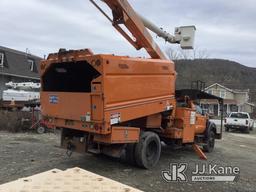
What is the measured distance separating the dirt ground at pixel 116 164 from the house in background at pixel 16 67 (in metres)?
22.8

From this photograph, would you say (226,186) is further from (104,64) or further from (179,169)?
(104,64)

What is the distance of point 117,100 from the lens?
8.49 m

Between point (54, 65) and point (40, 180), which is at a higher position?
point (54, 65)

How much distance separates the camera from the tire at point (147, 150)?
9.44 m

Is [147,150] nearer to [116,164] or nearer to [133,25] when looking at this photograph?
[116,164]

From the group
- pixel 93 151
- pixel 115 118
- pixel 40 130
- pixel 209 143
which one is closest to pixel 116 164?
pixel 93 151

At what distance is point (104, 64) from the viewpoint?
8141 mm

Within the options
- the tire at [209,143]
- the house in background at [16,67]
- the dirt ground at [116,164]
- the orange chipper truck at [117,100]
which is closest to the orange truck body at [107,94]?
→ the orange chipper truck at [117,100]

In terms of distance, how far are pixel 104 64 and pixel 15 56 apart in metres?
33.1

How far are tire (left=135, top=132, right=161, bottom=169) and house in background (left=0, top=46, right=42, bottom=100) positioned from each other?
2726 cm

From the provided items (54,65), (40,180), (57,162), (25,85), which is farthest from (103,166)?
(25,85)

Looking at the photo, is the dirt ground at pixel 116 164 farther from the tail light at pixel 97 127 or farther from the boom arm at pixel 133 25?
the boom arm at pixel 133 25

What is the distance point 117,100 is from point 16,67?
31.8m

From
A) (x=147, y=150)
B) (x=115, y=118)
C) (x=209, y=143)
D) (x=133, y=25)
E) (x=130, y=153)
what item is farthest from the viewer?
(x=209, y=143)
